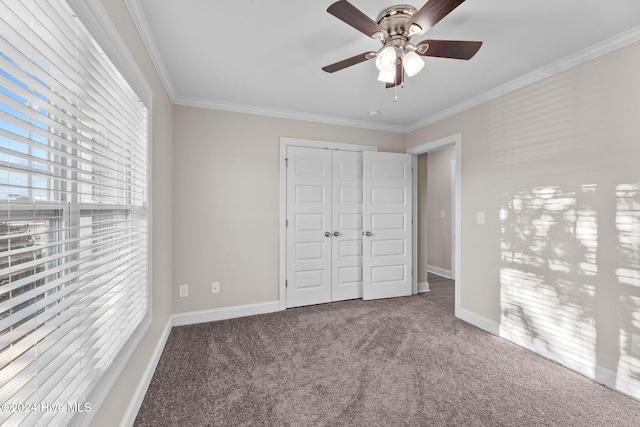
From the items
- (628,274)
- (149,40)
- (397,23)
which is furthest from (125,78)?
(628,274)

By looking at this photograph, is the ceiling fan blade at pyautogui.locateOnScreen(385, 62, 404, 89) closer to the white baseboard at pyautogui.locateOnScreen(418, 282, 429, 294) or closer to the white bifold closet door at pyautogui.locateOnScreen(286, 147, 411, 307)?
the white bifold closet door at pyautogui.locateOnScreen(286, 147, 411, 307)

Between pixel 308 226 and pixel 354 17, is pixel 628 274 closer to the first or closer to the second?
pixel 354 17

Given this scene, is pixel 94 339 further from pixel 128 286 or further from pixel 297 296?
pixel 297 296

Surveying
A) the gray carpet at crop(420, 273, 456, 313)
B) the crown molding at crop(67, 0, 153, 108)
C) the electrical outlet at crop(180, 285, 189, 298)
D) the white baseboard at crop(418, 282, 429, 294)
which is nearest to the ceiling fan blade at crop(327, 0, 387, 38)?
the crown molding at crop(67, 0, 153, 108)

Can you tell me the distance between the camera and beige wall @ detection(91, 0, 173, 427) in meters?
1.46

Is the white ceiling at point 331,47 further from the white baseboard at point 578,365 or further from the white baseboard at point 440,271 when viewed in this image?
the white baseboard at point 440,271

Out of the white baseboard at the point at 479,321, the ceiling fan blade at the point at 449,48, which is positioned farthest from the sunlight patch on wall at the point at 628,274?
the ceiling fan blade at the point at 449,48

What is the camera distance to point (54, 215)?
1.01 metres

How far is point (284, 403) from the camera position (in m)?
1.89

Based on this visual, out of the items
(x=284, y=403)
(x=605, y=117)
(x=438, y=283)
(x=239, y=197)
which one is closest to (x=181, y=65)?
(x=239, y=197)

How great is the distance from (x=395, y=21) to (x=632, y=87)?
5.88 feet

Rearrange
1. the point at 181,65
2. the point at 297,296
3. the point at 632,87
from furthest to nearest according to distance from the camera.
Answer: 1. the point at 297,296
2. the point at 181,65
3. the point at 632,87

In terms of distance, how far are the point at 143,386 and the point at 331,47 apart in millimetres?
2776

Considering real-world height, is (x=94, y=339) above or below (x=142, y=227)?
below
